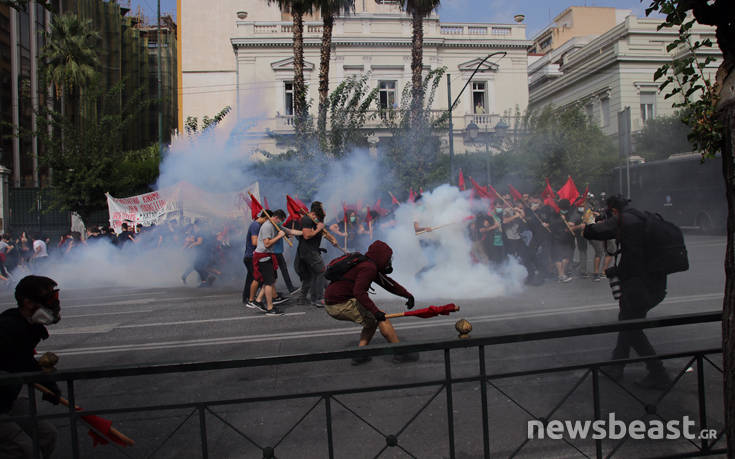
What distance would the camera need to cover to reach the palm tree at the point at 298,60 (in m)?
17.9

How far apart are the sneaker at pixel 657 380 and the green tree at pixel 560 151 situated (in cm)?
2060

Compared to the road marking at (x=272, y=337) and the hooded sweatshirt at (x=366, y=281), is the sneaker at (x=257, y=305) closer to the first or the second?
the road marking at (x=272, y=337)

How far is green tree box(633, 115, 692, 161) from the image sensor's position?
2912 cm

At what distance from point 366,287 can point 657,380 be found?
7.83ft

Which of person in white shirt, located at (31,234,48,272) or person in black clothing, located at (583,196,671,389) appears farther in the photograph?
person in white shirt, located at (31,234,48,272)

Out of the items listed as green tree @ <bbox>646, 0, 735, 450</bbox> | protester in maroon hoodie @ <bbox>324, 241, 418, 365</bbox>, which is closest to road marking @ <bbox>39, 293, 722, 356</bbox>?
protester in maroon hoodie @ <bbox>324, 241, 418, 365</bbox>

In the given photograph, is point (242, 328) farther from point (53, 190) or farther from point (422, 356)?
point (53, 190)

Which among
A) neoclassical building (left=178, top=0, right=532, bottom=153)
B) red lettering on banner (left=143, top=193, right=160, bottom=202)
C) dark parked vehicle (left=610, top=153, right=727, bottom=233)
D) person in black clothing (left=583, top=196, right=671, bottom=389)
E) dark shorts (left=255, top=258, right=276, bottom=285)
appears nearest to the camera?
person in black clothing (left=583, top=196, right=671, bottom=389)

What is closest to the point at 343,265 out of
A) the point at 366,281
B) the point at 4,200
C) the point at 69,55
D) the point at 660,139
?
the point at 366,281

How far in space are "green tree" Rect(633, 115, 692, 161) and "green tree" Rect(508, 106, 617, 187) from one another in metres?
5.42

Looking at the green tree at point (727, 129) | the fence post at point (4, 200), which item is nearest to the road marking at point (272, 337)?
the green tree at point (727, 129)

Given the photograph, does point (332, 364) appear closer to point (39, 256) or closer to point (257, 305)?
point (257, 305)

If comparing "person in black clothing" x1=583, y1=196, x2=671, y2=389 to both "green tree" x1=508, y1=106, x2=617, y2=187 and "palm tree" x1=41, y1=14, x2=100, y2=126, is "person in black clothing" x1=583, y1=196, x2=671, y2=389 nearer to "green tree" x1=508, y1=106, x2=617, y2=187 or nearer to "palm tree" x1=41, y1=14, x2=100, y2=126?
"green tree" x1=508, y1=106, x2=617, y2=187

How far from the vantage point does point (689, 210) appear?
22.8 m
